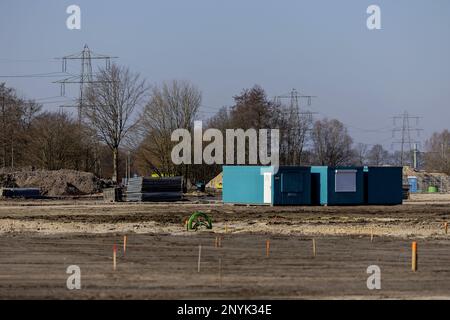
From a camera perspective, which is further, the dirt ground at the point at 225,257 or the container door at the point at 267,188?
the container door at the point at 267,188

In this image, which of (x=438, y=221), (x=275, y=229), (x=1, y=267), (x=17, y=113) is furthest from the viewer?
(x=17, y=113)

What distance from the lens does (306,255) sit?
2384cm

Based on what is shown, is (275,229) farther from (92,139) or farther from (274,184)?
(92,139)

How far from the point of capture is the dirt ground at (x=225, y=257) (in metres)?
17.2

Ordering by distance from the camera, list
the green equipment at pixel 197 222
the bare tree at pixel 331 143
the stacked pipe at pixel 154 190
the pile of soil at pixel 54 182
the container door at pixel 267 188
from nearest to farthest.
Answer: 1. the green equipment at pixel 197 222
2. the container door at pixel 267 188
3. the stacked pipe at pixel 154 190
4. the pile of soil at pixel 54 182
5. the bare tree at pixel 331 143

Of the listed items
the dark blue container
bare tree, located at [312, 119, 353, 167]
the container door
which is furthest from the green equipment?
bare tree, located at [312, 119, 353, 167]

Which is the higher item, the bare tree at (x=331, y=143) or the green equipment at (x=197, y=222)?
the bare tree at (x=331, y=143)

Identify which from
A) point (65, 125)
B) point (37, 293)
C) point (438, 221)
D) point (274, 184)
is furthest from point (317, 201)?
point (65, 125)

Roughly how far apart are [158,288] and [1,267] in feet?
18.9

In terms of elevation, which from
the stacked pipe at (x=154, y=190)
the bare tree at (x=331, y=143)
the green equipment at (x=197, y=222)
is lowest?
the green equipment at (x=197, y=222)

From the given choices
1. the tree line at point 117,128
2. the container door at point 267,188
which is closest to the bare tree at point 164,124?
the tree line at point 117,128

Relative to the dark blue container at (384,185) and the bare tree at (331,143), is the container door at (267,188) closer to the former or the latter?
the dark blue container at (384,185)

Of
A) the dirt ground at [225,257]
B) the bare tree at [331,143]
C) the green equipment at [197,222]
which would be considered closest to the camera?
the dirt ground at [225,257]

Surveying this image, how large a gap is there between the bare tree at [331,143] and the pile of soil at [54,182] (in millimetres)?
52117
